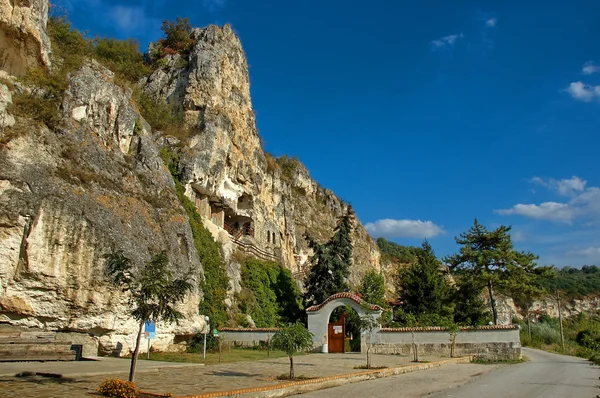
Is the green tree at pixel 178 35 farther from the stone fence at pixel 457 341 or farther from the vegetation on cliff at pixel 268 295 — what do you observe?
the stone fence at pixel 457 341

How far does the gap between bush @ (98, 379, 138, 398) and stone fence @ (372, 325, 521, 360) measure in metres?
17.9

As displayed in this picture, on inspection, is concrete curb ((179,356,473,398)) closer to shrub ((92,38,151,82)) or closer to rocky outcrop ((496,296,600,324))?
shrub ((92,38,151,82))

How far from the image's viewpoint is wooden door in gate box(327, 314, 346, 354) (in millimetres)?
27375

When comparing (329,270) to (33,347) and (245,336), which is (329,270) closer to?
(245,336)

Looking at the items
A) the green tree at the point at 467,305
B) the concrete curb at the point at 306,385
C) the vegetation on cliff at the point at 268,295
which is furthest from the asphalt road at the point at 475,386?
the green tree at the point at 467,305

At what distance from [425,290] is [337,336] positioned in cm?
1233

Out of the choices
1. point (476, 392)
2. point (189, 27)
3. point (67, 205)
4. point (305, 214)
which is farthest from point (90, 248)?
point (305, 214)

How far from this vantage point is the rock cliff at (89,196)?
16.7 meters

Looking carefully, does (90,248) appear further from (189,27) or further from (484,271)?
(189,27)

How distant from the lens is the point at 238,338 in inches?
1123

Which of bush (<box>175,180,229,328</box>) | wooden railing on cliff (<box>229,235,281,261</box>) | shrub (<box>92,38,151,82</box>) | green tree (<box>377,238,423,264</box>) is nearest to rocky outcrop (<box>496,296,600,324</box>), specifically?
green tree (<box>377,238,423,264</box>)

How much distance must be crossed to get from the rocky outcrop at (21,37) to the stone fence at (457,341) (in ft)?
77.3

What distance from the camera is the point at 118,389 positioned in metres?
9.00

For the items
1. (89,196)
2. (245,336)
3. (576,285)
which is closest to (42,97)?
(89,196)
